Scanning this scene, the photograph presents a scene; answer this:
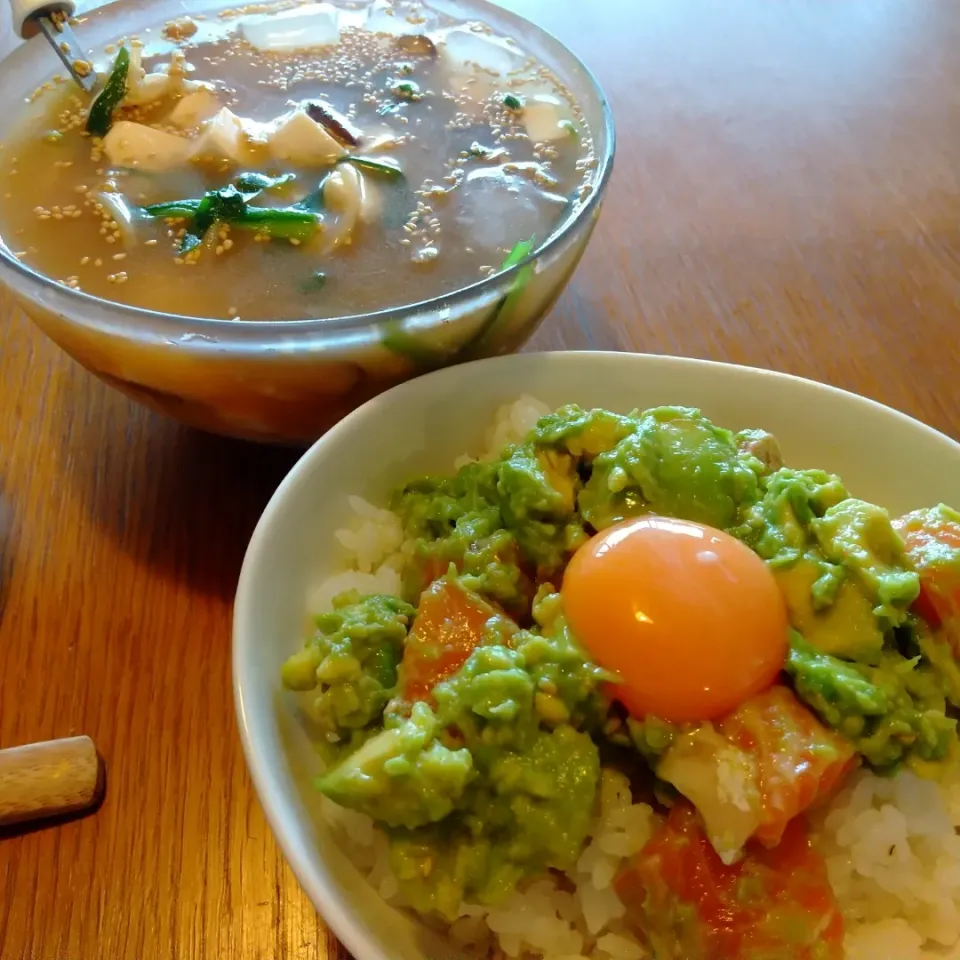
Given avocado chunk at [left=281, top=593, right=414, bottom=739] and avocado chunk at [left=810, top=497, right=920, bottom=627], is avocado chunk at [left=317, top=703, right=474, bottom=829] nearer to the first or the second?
avocado chunk at [left=281, top=593, right=414, bottom=739]

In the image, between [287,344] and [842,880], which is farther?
[287,344]

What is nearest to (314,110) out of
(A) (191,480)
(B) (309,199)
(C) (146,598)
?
(B) (309,199)

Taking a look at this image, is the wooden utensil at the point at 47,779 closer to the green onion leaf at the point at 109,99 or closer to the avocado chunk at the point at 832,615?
the avocado chunk at the point at 832,615

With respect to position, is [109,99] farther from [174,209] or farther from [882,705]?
[882,705]

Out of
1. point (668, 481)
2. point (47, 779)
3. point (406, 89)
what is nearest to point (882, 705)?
point (668, 481)

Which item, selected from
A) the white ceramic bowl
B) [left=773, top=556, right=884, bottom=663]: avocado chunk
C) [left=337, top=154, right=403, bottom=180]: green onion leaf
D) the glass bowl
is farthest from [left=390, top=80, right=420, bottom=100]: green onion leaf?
[left=773, top=556, right=884, bottom=663]: avocado chunk
